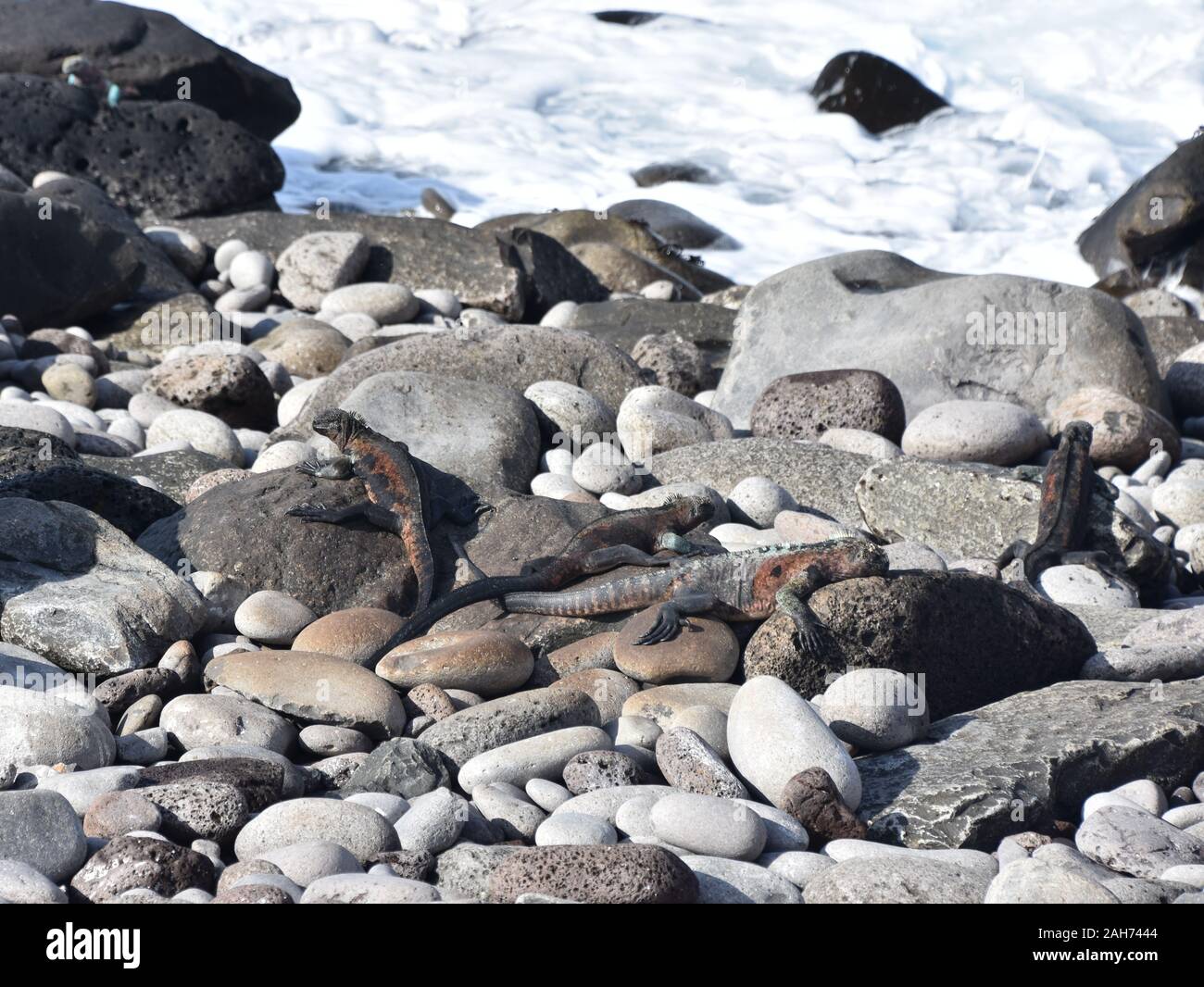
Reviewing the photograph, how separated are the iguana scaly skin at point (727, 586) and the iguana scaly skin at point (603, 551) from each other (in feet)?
0.45

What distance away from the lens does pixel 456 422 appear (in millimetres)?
8719

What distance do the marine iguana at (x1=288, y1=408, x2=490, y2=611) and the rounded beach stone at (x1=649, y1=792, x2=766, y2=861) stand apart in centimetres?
265

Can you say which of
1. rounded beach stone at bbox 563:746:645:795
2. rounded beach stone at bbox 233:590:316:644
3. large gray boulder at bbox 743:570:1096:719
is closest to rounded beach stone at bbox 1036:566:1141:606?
large gray boulder at bbox 743:570:1096:719

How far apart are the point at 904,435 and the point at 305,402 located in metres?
4.35

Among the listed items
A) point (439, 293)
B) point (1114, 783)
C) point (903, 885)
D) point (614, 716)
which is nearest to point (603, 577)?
point (614, 716)

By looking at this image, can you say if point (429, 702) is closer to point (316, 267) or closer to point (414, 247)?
point (316, 267)

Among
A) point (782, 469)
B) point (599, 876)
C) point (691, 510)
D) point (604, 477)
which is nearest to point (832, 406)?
point (782, 469)

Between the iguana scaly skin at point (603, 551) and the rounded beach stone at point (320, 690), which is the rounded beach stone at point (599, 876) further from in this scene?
the iguana scaly skin at point (603, 551)

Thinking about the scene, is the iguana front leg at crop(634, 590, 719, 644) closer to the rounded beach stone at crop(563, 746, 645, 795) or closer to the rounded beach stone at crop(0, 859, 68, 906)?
the rounded beach stone at crop(563, 746, 645, 795)

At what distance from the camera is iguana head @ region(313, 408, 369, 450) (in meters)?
7.41

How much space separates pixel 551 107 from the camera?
88.1 feet

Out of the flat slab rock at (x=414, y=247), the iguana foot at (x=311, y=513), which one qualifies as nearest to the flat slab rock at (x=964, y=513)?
the iguana foot at (x=311, y=513)

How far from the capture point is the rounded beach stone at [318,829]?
4227 mm

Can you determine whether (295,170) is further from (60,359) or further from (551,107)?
(60,359)
